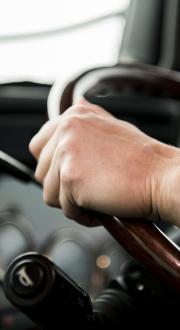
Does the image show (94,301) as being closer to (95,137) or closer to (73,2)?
(95,137)

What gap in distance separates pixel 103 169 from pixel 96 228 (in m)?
0.88

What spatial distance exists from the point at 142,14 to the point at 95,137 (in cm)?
127

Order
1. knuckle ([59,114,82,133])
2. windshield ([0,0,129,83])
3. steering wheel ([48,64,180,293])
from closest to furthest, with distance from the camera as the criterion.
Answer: steering wheel ([48,64,180,293])
knuckle ([59,114,82,133])
windshield ([0,0,129,83])

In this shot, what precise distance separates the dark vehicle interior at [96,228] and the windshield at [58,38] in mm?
12

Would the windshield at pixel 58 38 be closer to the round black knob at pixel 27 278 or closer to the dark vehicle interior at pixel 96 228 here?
the dark vehicle interior at pixel 96 228

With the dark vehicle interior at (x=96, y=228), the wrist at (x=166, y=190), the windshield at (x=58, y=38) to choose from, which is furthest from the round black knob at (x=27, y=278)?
the windshield at (x=58, y=38)

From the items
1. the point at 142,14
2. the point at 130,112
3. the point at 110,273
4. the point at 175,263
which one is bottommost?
the point at 110,273

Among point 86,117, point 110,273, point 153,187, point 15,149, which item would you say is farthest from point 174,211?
point 15,149

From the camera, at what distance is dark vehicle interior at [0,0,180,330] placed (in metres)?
0.45

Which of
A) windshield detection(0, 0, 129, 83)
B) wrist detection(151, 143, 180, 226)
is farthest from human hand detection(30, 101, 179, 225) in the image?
windshield detection(0, 0, 129, 83)

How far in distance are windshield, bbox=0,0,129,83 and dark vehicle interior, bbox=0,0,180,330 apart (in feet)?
0.04

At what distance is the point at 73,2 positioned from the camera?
1.74m

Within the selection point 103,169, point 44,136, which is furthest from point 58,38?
point 103,169

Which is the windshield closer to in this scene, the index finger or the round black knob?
the index finger
